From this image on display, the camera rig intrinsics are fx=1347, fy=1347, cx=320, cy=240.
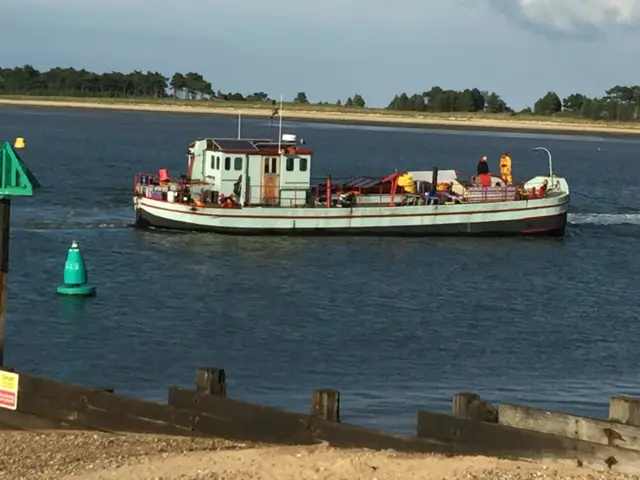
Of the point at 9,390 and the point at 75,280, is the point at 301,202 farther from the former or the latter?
the point at 9,390

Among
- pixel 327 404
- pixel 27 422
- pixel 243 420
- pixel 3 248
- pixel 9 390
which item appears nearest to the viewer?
pixel 327 404

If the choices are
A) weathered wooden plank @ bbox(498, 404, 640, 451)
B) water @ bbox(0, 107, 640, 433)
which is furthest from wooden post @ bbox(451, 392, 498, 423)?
water @ bbox(0, 107, 640, 433)

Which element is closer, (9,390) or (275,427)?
(275,427)

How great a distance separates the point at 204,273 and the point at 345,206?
9148mm

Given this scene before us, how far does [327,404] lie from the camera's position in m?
12.5

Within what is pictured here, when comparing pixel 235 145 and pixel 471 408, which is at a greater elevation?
pixel 235 145

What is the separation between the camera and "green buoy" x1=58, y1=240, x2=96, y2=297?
29.6m

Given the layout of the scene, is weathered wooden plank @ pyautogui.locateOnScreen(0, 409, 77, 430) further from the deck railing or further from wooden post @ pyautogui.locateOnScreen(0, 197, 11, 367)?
the deck railing

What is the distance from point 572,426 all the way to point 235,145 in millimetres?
31900

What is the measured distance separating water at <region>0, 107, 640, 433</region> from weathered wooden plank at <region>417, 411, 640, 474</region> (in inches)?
220

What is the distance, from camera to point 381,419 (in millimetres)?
18344

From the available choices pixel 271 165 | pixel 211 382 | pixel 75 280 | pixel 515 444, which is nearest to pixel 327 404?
pixel 211 382

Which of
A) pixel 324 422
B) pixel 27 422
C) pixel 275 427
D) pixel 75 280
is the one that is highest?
pixel 324 422

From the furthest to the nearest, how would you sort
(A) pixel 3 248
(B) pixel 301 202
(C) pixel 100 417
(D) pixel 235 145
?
(B) pixel 301 202
(D) pixel 235 145
(A) pixel 3 248
(C) pixel 100 417
